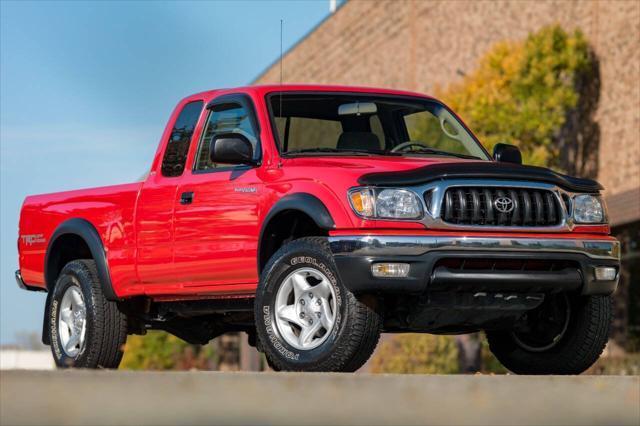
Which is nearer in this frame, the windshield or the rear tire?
the windshield

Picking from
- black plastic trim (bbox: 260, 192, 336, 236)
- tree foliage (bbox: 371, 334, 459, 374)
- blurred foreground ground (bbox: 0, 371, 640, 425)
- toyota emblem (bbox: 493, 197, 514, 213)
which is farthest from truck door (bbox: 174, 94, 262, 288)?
tree foliage (bbox: 371, 334, 459, 374)

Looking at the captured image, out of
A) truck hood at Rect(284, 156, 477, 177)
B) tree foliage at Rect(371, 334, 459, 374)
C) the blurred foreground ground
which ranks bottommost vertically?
tree foliage at Rect(371, 334, 459, 374)

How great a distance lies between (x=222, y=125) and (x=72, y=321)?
6.79ft

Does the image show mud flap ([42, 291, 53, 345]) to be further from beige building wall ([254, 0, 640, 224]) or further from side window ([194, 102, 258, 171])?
beige building wall ([254, 0, 640, 224])

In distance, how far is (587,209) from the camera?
8789 mm

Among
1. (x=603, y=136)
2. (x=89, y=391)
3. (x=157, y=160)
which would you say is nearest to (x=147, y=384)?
(x=89, y=391)

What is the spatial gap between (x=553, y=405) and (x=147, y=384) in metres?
1.33

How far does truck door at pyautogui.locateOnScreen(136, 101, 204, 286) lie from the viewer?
987 cm

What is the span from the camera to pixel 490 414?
439 centimetres

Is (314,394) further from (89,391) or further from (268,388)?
(89,391)

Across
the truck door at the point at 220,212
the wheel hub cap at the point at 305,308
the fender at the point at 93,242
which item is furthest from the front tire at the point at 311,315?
the fender at the point at 93,242

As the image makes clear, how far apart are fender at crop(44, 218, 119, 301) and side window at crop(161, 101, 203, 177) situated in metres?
0.86

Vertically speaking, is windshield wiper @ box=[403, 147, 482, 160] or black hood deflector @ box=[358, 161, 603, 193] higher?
windshield wiper @ box=[403, 147, 482, 160]

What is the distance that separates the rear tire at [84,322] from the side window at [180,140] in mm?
1140
